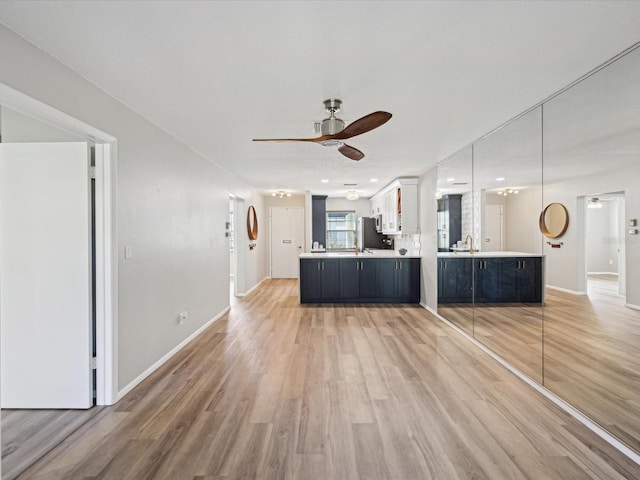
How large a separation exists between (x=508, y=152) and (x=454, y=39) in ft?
5.83

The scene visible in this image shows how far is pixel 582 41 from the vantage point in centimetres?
186

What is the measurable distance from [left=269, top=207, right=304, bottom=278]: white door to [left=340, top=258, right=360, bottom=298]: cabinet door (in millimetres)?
3394

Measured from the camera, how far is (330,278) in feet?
19.8

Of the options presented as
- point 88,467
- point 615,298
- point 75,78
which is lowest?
point 88,467

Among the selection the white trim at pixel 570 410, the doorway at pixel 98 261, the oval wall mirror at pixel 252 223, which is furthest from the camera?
the oval wall mirror at pixel 252 223

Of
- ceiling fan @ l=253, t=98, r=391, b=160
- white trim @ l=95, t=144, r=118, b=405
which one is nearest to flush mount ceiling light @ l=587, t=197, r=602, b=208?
ceiling fan @ l=253, t=98, r=391, b=160

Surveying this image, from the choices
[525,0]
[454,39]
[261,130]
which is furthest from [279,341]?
[525,0]

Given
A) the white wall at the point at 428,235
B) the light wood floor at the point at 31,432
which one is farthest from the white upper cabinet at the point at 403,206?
the light wood floor at the point at 31,432

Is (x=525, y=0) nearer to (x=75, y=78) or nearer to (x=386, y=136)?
(x=386, y=136)

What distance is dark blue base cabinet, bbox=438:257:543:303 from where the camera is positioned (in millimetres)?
2947

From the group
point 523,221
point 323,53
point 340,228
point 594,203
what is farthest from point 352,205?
point 323,53

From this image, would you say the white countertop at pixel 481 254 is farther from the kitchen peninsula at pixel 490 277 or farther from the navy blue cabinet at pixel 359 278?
the navy blue cabinet at pixel 359 278

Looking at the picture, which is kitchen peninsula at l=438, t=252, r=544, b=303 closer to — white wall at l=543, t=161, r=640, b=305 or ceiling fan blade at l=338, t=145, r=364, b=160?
white wall at l=543, t=161, r=640, b=305

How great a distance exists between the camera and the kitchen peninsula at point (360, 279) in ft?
19.6
